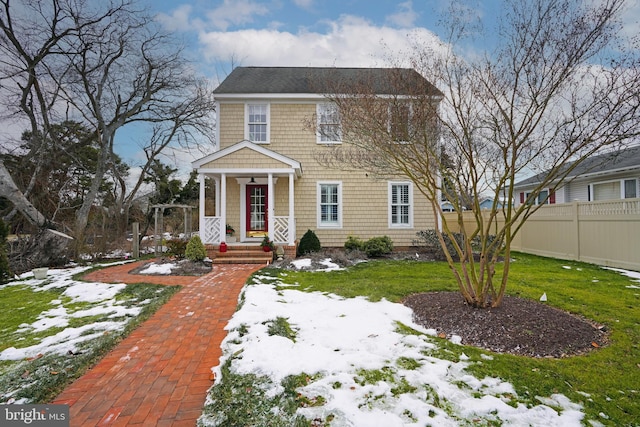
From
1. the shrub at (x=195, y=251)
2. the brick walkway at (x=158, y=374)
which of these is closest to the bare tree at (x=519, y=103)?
the brick walkway at (x=158, y=374)

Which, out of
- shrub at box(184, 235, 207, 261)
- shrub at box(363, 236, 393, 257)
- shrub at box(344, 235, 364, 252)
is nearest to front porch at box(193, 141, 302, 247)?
shrub at box(184, 235, 207, 261)

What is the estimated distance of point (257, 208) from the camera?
12.2 metres

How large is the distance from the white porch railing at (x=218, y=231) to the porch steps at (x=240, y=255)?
1.14ft

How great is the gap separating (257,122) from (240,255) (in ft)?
17.9

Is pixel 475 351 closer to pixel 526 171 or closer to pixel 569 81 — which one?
pixel 526 171

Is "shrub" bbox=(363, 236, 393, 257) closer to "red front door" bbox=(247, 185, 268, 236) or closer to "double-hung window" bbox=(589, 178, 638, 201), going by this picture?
"red front door" bbox=(247, 185, 268, 236)

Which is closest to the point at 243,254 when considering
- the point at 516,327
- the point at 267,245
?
the point at 267,245

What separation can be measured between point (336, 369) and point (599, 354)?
9.29ft

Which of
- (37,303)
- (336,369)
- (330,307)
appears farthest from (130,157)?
(336,369)

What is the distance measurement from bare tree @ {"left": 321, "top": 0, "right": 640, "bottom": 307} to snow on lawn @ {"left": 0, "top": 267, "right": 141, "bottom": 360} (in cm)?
494

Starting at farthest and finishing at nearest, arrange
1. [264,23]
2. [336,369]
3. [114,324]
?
[264,23], [114,324], [336,369]

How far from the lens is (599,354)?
10.8 feet

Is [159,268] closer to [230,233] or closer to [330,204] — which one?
[230,233]

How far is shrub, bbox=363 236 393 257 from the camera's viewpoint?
11.0m
